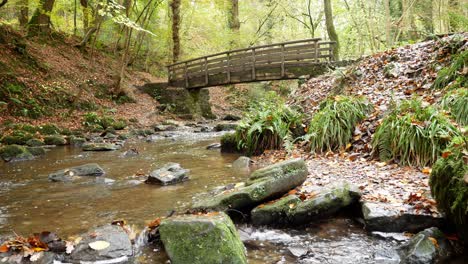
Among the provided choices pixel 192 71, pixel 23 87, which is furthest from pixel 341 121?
pixel 192 71

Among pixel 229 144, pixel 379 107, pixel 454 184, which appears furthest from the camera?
pixel 229 144

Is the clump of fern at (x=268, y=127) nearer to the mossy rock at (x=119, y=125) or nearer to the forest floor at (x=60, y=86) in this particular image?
the mossy rock at (x=119, y=125)

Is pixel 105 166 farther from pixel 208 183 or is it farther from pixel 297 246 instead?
pixel 297 246

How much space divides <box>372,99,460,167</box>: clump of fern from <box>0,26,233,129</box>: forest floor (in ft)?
39.2

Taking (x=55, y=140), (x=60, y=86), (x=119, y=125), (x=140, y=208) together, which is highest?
(x=60, y=86)

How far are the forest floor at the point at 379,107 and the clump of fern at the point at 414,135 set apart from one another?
189mm

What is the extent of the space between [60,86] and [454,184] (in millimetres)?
16682

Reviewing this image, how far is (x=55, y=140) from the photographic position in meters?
11.8

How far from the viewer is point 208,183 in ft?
20.4

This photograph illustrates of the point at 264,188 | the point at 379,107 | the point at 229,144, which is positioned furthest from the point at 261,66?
the point at 264,188

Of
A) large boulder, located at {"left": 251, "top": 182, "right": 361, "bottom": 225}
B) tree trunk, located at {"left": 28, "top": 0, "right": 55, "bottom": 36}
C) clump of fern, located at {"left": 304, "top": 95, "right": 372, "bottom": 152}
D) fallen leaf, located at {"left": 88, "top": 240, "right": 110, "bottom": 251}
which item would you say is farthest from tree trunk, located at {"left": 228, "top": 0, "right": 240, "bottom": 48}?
fallen leaf, located at {"left": 88, "top": 240, "right": 110, "bottom": 251}

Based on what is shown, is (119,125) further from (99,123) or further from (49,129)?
(49,129)

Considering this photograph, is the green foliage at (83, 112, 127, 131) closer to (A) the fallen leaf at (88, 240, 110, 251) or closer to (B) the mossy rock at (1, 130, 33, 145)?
(B) the mossy rock at (1, 130, 33, 145)

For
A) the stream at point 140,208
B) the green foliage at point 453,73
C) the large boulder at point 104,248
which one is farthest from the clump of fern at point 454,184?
the green foliage at point 453,73
